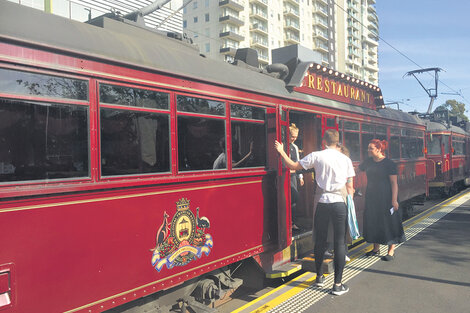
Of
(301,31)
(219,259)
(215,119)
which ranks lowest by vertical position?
(219,259)

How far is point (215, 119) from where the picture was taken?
4.02 meters

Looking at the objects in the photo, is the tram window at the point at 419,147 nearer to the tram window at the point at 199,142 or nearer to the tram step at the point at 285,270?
the tram step at the point at 285,270

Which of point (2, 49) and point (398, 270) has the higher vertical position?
point (2, 49)

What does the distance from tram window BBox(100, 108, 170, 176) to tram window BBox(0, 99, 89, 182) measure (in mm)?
174

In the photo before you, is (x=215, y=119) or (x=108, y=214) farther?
(x=215, y=119)

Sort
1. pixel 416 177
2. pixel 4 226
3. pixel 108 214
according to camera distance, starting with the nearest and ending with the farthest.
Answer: pixel 4 226
pixel 108 214
pixel 416 177

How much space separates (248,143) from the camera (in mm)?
4543

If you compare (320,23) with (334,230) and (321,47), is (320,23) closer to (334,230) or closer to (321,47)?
(321,47)

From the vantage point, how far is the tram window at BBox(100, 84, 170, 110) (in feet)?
10.0

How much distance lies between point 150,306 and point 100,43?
2.28 m

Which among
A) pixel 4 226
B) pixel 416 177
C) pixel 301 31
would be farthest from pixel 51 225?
pixel 301 31

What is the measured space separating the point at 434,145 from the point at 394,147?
712 cm

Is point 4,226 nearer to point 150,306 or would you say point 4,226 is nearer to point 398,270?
point 150,306

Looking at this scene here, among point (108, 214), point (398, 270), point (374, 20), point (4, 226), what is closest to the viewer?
point (4, 226)
